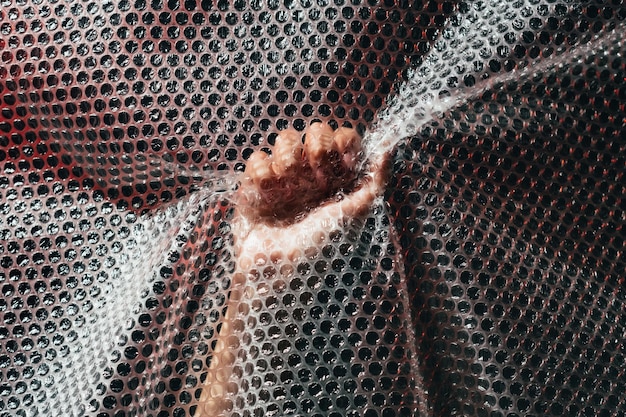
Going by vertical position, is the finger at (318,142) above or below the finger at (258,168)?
above

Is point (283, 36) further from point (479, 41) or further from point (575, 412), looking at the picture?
point (575, 412)

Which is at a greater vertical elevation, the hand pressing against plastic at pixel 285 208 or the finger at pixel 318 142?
the finger at pixel 318 142
